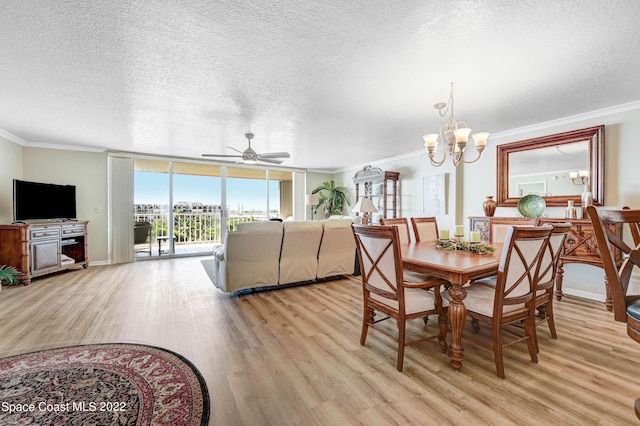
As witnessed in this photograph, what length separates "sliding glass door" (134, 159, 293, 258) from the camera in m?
6.16

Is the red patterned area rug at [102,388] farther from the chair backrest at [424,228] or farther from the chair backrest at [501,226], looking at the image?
the chair backrest at [501,226]

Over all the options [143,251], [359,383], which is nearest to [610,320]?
[359,383]

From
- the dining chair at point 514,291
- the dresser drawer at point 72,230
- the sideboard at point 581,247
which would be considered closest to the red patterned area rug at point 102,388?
the dining chair at point 514,291

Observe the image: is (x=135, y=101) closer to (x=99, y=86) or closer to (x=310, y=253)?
(x=99, y=86)

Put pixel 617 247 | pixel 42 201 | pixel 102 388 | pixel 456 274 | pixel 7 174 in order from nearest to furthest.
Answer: pixel 617 247
pixel 102 388
pixel 456 274
pixel 7 174
pixel 42 201

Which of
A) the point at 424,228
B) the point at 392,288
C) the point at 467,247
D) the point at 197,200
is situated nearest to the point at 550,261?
the point at 467,247

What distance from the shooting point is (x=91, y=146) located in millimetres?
5086

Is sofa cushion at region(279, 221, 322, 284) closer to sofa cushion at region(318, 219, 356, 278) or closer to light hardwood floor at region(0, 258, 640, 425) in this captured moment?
sofa cushion at region(318, 219, 356, 278)

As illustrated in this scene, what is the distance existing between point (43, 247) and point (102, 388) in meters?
3.91

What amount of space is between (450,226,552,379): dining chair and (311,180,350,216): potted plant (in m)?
5.84

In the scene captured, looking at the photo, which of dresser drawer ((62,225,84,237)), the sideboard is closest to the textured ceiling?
the sideboard

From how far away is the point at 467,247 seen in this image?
237 cm

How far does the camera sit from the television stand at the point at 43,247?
152 inches

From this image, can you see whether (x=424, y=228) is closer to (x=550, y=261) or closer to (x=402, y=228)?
(x=402, y=228)
